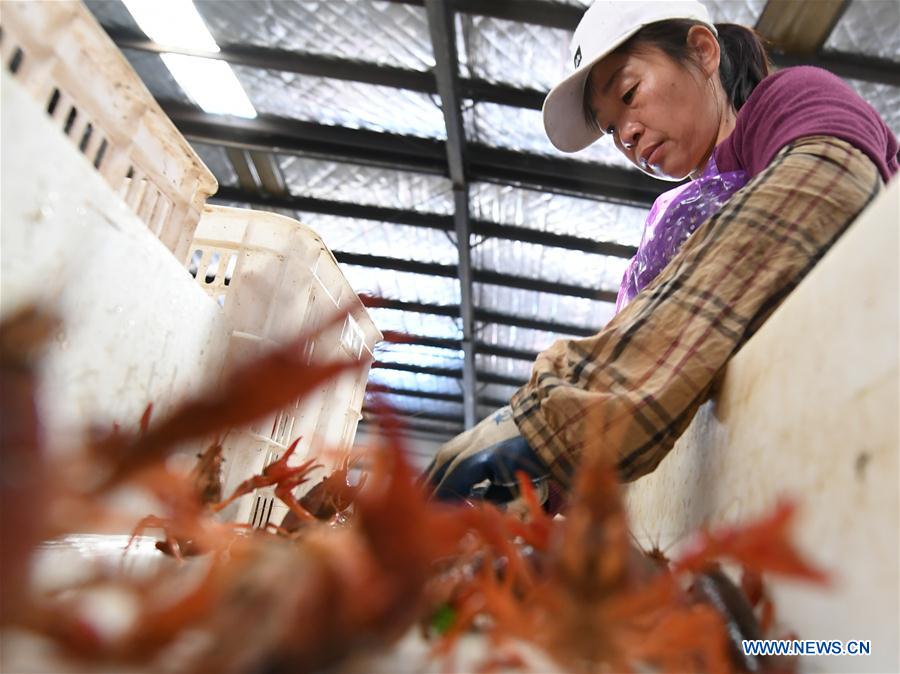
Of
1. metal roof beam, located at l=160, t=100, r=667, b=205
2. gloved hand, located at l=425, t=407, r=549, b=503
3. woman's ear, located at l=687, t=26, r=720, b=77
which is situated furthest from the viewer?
metal roof beam, located at l=160, t=100, r=667, b=205

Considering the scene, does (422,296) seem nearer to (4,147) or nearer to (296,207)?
(296,207)

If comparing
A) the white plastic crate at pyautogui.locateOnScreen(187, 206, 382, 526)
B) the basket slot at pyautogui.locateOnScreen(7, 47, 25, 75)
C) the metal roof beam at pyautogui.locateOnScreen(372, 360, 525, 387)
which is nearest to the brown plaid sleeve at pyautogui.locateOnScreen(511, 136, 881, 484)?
the white plastic crate at pyautogui.locateOnScreen(187, 206, 382, 526)

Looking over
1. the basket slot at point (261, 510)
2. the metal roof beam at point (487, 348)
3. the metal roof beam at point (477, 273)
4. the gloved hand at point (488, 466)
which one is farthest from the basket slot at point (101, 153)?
the metal roof beam at point (487, 348)

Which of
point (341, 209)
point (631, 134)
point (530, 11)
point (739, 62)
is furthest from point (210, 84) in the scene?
point (739, 62)

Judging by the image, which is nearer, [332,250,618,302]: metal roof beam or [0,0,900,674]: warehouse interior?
[0,0,900,674]: warehouse interior

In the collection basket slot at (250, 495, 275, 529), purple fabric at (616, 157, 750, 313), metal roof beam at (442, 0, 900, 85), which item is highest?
metal roof beam at (442, 0, 900, 85)

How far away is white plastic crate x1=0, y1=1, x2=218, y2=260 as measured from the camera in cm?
73

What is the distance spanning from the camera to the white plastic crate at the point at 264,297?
4.77 feet

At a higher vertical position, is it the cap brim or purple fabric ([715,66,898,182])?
the cap brim

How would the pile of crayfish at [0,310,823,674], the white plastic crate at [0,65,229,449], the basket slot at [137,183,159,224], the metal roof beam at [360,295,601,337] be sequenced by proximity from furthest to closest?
the metal roof beam at [360,295,601,337], the basket slot at [137,183,159,224], the white plastic crate at [0,65,229,449], the pile of crayfish at [0,310,823,674]

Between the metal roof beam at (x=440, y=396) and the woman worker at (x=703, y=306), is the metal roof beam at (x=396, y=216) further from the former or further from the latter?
the woman worker at (x=703, y=306)

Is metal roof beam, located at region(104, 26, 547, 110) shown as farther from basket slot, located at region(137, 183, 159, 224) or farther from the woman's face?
basket slot, located at region(137, 183, 159, 224)

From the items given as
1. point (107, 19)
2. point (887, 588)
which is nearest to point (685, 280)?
point (887, 588)

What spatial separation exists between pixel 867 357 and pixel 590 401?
0.36 meters
